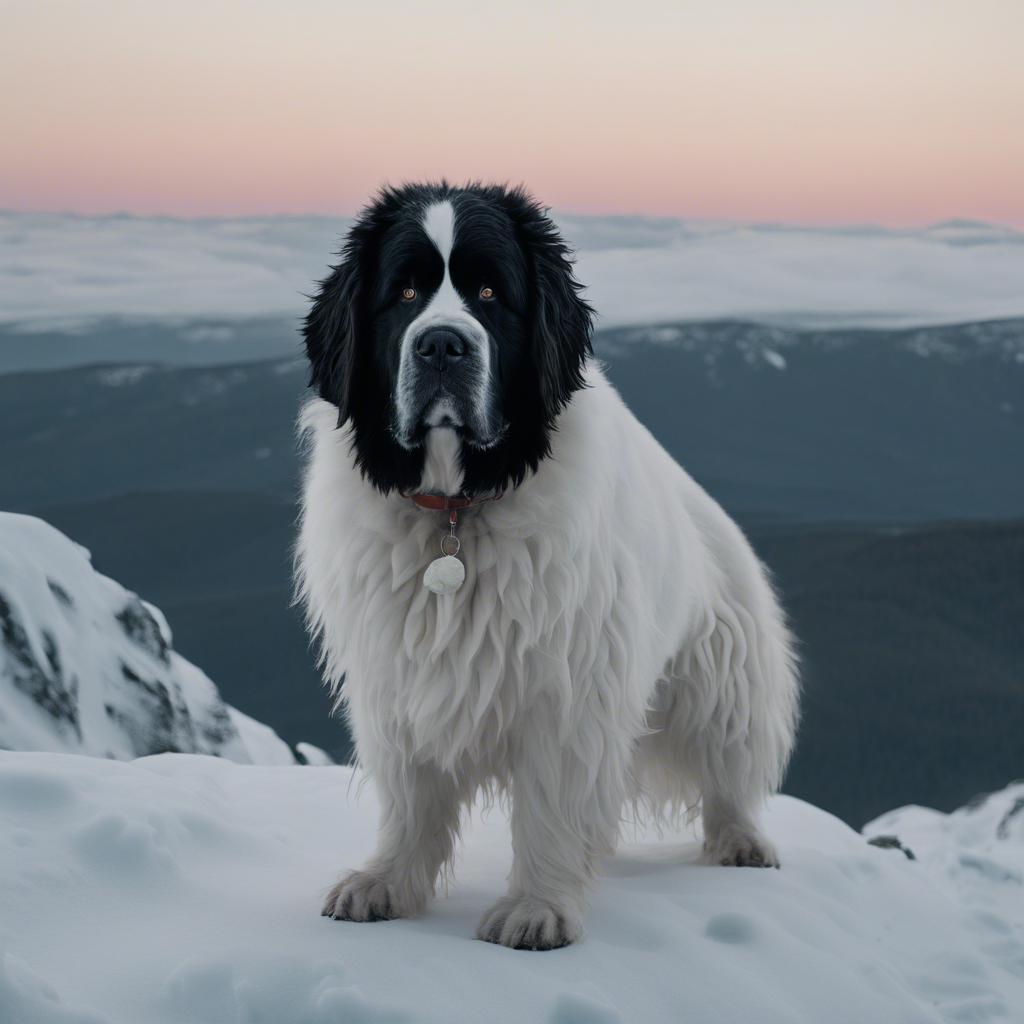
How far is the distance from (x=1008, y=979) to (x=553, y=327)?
2.67m

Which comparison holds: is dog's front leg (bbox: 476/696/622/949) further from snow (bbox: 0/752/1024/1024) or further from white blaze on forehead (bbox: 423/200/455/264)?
white blaze on forehead (bbox: 423/200/455/264)

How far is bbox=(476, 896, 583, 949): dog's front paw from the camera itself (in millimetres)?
2768

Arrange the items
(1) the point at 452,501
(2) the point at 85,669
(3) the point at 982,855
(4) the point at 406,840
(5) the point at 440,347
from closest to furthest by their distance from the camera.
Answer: (5) the point at 440,347, (1) the point at 452,501, (4) the point at 406,840, (2) the point at 85,669, (3) the point at 982,855

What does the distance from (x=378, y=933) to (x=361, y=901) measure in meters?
0.21

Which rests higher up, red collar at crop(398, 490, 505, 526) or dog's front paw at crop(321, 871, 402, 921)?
red collar at crop(398, 490, 505, 526)

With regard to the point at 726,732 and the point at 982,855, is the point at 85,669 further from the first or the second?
the point at 982,855

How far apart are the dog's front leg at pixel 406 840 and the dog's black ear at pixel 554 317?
1.19 meters

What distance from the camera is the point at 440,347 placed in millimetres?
2666

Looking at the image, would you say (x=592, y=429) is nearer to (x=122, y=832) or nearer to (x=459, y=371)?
(x=459, y=371)

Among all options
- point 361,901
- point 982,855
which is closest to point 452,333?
point 361,901

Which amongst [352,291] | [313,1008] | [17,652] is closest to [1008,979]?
[313,1008]

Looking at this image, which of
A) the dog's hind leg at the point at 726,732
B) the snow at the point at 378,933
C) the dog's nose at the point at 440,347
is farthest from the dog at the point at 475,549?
the dog's hind leg at the point at 726,732

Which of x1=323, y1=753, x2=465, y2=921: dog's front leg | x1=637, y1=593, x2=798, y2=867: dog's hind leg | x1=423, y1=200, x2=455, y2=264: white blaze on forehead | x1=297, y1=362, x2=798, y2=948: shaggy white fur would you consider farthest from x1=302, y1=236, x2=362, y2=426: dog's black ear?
x1=637, y1=593, x2=798, y2=867: dog's hind leg

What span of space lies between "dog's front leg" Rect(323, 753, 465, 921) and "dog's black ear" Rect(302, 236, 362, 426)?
1.12m
